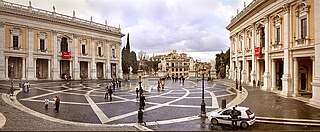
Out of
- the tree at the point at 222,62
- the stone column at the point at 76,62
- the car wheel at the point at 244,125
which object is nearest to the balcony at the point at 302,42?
the car wheel at the point at 244,125

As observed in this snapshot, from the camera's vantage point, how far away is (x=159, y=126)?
13.5m

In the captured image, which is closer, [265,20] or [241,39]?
[265,20]

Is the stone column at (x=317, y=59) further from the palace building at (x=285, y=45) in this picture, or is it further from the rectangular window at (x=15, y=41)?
the rectangular window at (x=15, y=41)

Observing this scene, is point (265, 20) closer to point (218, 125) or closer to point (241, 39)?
point (241, 39)

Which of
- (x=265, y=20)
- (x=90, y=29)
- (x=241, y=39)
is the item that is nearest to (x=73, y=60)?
(x=90, y=29)

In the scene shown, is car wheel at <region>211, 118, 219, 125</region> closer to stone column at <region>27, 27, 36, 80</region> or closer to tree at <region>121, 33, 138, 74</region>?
stone column at <region>27, 27, 36, 80</region>

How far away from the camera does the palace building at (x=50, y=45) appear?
39219 mm

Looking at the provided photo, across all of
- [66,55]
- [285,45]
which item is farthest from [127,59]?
[285,45]

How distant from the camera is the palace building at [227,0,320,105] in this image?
65.7ft

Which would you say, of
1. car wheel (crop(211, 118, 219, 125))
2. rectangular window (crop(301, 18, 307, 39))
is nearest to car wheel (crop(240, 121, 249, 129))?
car wheel (crop(211, 118, 219, 125))

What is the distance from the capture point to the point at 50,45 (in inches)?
1795

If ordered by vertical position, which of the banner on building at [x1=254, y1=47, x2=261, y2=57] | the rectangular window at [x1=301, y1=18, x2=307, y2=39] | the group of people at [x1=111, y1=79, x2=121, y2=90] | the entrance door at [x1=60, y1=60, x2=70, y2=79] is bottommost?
the group of people at [x1=111, y1=79, x2=121, y2=90]

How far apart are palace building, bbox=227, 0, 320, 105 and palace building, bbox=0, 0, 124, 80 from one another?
32.6 m

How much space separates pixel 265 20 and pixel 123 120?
22.4 metres
